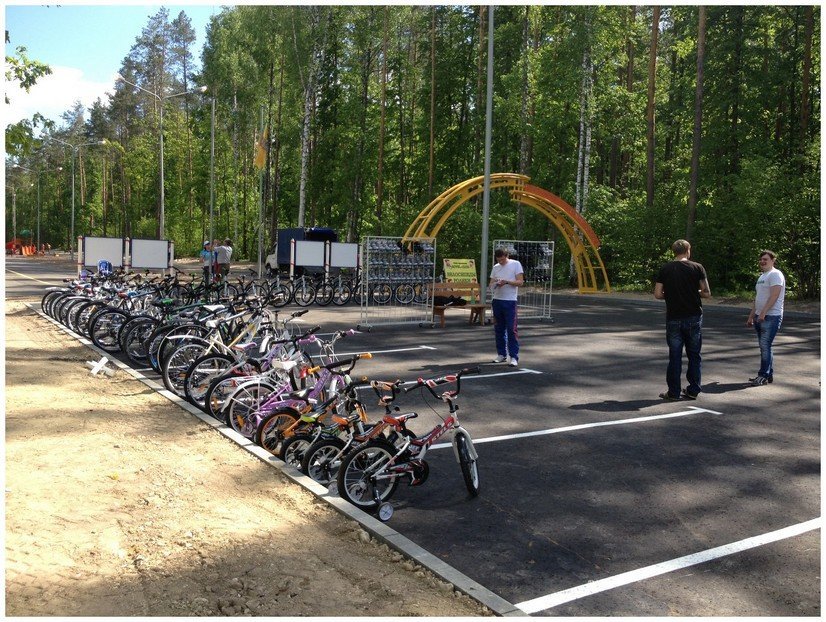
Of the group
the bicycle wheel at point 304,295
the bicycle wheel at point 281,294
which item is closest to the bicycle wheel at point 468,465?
the bicycle wheel at point 281,294

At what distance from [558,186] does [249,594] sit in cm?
3254

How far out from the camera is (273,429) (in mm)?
6496

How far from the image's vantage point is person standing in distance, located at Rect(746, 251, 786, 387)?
32.2 feet

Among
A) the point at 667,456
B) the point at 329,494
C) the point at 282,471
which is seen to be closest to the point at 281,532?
the point at 329,494

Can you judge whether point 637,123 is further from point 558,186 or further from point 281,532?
point 281,532

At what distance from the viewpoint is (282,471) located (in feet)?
19.0

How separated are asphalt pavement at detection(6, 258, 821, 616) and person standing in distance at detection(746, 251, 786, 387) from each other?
323 millimetres

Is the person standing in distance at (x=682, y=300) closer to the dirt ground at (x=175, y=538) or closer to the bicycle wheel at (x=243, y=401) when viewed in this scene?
the bicycle wheel at (x=243, y=401)

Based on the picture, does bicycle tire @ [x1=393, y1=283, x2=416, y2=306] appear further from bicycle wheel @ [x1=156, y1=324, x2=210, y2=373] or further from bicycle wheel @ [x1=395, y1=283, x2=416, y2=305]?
bicycle wheel @ [x1=156, y1=324, x2=210, y2=373]

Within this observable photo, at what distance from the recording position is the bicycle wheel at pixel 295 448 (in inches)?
233

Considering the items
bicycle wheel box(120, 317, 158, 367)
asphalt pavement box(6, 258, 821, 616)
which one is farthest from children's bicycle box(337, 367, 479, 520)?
bicycle wheel box(120, 317, 158, 367)

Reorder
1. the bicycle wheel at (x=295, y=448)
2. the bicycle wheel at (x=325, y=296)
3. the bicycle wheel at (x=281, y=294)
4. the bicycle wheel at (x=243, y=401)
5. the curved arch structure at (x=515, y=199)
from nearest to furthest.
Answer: the bicycle wheel at (x=295, y=448) → the bicycle wheel at (x=243, y=401) → the curved arch structure at (x=515, y=199) → the bicycle wheel at (x=281, y=294) → the bicycle wheel at (x=325, y=296)

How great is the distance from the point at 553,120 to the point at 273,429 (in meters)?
26.7

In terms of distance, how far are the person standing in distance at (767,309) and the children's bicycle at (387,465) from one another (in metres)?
6.02
